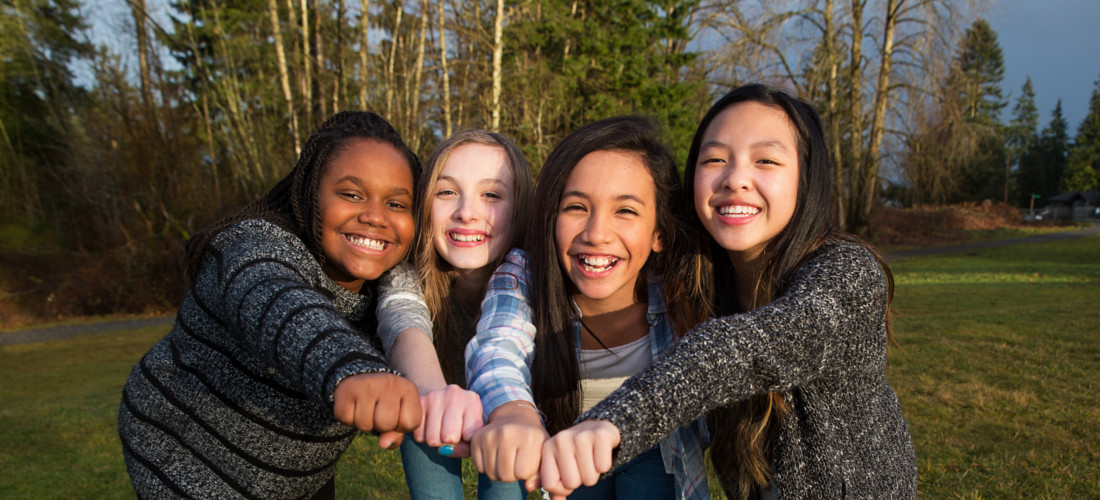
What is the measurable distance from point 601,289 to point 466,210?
712mm

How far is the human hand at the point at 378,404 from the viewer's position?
1.28 m

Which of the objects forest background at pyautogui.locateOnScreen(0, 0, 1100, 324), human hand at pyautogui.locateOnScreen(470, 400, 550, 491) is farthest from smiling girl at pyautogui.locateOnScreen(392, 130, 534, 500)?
forest background at pyautogui.locateOnScreen(0, 0, 1100, 324)

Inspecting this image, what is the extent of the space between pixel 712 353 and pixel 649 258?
107 centimetres

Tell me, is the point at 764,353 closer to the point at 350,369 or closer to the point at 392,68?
the point at 350,369

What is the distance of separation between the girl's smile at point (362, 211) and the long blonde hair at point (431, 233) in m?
0.32

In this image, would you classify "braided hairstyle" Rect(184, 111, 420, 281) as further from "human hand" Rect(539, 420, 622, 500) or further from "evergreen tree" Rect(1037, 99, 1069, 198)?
"evergreen tree" Rect(1037, 99, 1069, 198)

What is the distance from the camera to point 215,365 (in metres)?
1.95

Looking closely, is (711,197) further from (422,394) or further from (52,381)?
(52,381)

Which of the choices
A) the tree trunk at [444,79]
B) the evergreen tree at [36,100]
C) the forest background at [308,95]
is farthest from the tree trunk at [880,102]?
the evergreen tree at [36,100]

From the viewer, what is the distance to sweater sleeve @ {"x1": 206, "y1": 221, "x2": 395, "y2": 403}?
4.46 feet

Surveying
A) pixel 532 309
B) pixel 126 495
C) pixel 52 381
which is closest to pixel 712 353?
pixel 532 309

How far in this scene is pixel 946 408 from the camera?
550 centimetres

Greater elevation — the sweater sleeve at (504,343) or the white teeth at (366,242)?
the white teeth at (366,242)

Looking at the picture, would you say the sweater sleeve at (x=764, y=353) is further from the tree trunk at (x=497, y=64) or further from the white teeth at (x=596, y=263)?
the tree trunk at (x=497, y=64)
